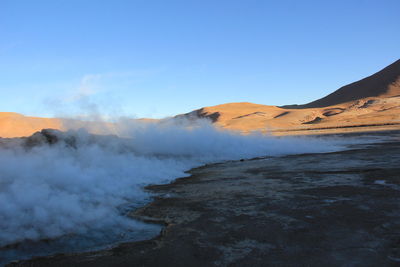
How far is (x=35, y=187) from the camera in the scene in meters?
5.00

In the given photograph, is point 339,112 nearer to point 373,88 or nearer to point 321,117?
point 321,117

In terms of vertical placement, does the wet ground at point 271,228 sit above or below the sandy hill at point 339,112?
below

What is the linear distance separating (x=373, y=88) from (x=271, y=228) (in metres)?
80.5

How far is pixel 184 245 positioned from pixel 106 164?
5.72m

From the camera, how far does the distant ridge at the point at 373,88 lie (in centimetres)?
6775

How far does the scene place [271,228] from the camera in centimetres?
360

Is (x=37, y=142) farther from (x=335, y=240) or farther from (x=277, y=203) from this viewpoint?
(x=335, y=240)

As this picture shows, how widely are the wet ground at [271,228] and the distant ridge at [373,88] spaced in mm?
68546

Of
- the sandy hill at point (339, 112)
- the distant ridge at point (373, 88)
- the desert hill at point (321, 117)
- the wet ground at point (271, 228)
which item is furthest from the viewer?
the distant ridge at point (373, 88)

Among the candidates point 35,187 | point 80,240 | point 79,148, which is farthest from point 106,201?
point 79,148

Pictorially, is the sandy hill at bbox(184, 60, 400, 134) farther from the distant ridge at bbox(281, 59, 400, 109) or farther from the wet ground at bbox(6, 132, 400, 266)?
the wet ground at bbox(6, 132, 400, 266)

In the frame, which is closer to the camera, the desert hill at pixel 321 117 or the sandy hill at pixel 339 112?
the desert hill at pixel 321 117

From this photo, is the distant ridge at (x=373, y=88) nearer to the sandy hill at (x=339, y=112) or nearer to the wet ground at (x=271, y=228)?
the sandy hill at (x=339, y=112)

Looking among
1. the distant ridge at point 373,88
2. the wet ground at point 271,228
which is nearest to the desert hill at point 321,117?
the distant ridge at point 373,88
